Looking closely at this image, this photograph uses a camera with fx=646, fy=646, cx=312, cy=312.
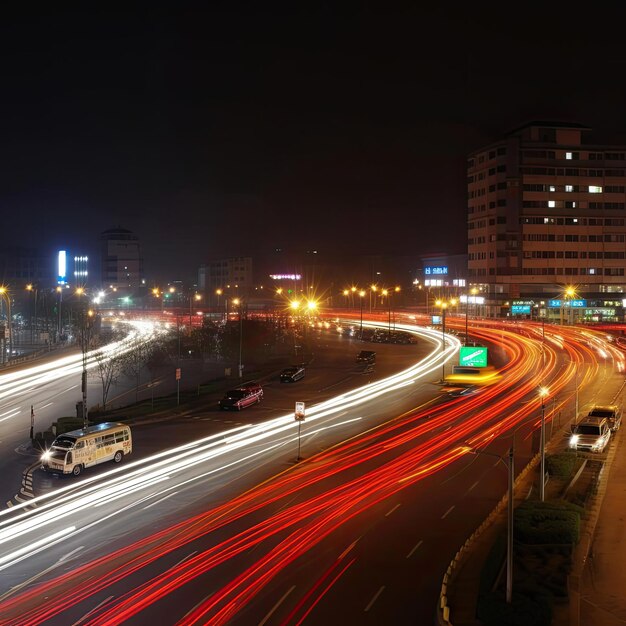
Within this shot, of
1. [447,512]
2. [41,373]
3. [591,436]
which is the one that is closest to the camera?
[447,512]

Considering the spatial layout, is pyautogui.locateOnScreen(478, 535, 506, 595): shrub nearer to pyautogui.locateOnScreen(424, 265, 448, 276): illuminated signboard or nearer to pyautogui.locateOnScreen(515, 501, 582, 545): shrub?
pyautogui.locateOnScreen(515, 501, 582, 545): shrub

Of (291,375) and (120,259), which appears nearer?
(291,375)

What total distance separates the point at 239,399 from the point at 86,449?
1326cm

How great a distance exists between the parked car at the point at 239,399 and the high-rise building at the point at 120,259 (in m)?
159

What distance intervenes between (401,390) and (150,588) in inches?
1161

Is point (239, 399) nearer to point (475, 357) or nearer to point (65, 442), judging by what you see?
point (65, 442)

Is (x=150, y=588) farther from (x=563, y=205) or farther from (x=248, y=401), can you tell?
(x=563, y=205)

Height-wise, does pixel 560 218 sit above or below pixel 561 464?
above

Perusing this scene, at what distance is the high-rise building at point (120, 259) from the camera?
191125mm

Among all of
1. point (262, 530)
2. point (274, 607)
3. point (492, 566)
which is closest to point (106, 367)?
point (262, 530)

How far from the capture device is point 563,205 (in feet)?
319

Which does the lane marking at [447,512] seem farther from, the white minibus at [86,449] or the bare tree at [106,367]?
the bare tree at [106,367]

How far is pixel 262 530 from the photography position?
18.4m

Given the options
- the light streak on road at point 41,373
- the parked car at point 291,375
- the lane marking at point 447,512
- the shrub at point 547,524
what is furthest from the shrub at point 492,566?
the light streak on road at point 41,373
